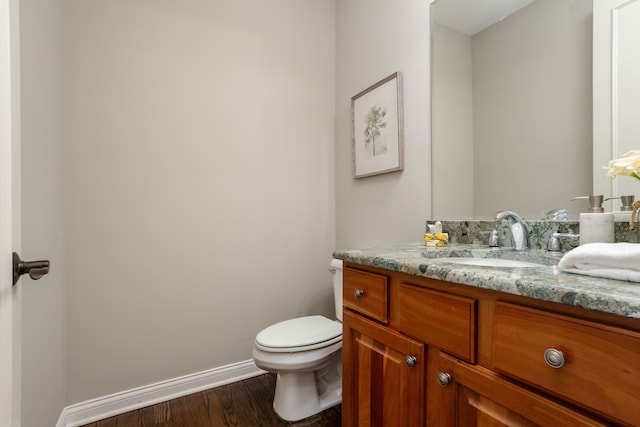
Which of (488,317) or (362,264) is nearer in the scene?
(488,317)

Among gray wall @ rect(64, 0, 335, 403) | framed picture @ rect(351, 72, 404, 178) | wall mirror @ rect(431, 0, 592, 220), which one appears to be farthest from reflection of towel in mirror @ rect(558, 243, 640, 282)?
gray wall @ rect(64, 0, 335, 403)

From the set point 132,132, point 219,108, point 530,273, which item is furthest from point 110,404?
point 530,273

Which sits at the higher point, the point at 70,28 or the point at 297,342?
the point at 70,28

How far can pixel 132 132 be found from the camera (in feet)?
5.20

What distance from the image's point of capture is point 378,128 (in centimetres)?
175

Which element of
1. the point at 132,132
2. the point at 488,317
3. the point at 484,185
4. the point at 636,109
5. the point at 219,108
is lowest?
the point at 488,317

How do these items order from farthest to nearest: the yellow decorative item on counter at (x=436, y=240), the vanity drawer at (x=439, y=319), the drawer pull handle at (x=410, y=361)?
the yellow decorative item on counter at (x=436, y=240)
the drawer pull handle at (x=410, y=361)
the vanity drawer at (x=439, y=319)

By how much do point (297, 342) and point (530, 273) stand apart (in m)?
1.08

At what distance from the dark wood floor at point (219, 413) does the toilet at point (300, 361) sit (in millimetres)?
55

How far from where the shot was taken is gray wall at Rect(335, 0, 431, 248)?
1503mm

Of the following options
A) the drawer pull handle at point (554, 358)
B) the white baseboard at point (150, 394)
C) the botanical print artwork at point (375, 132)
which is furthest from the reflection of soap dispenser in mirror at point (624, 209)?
the white baseboard at point (150, 394)

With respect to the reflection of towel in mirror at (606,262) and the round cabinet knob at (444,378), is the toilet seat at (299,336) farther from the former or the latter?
the reflection of towel in mirror at (606,262)

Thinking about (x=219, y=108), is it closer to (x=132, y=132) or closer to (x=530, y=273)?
(x=132, y=132)

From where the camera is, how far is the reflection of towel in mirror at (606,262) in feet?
1.83
